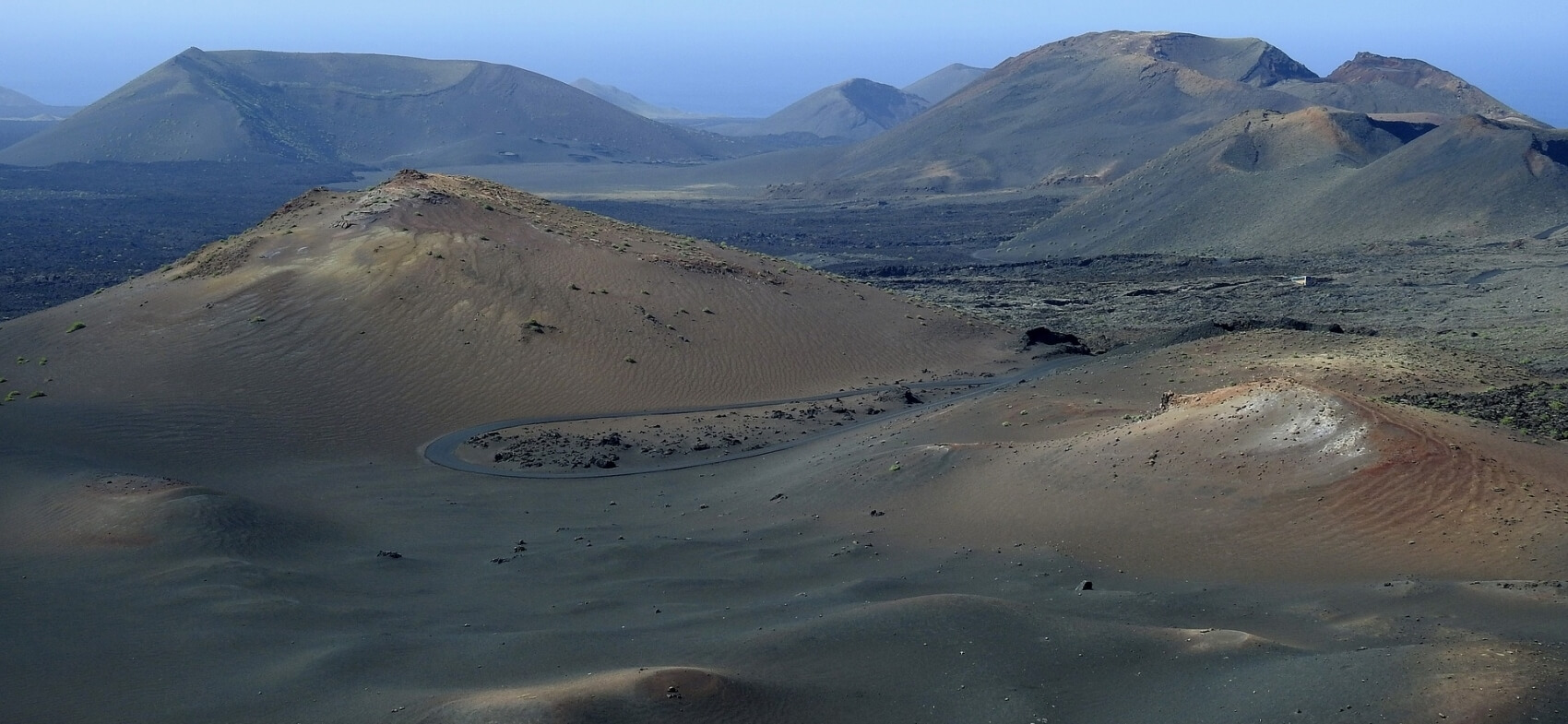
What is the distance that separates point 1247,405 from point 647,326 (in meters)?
17.9

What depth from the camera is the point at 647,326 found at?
35594 mm

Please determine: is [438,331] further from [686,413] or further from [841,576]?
[841,576]

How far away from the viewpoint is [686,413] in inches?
1222

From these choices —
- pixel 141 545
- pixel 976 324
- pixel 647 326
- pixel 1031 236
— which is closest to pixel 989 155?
pixel 1031 236

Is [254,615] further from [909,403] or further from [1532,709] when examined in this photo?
[909,403]

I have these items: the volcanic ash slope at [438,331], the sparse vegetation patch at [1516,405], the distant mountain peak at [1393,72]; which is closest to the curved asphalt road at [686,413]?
the volcanic ash slope at [438,331]

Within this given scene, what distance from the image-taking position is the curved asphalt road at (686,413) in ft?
86.1

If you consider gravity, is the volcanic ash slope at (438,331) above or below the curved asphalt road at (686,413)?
above

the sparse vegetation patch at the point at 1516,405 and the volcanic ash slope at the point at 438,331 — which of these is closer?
the sparse vegetation patch at the point at 1516,405

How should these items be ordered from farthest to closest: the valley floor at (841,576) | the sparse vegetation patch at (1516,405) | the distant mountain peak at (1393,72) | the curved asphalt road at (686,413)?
the distant mountain peak at (1393,72) < the curved asphalt road at (686,413) < the sparse vegetation patch at (1516,405) < the valley floor at (841,576)

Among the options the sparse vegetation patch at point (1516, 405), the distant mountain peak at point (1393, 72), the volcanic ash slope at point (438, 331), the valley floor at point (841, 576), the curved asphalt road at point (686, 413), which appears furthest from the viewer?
the distant mountain peak at point (1393, 72)

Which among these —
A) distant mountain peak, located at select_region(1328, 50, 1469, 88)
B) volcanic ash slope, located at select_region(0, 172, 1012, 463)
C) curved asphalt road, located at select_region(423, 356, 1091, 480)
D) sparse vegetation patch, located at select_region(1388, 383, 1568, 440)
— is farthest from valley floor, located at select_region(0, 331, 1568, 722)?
distant mountain peak, located at select_region(1328, 50, 1469, 88)

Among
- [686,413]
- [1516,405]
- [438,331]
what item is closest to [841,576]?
[686,413]

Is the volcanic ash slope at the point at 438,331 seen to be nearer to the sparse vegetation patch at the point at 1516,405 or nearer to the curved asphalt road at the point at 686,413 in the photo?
the curved asphalt road at the point at 686,413
